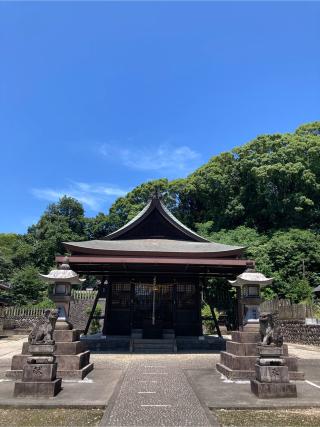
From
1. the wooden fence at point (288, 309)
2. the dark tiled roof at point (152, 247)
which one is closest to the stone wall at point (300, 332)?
the wooden fence at point (288, 309)

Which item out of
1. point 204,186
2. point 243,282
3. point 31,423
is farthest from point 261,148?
point 31,423

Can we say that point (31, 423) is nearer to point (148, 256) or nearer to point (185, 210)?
point (148, 256)

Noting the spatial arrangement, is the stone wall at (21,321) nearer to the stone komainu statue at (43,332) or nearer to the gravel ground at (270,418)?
the stone komainu statue at (43,332)

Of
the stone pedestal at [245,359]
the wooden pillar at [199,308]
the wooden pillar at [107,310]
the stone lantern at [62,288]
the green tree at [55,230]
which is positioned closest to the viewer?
the stone pedestal at [245,359]

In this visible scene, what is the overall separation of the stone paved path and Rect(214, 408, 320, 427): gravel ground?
1.11 ft

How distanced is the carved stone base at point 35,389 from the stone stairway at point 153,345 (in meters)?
8.74

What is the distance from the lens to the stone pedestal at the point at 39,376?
25.3ft

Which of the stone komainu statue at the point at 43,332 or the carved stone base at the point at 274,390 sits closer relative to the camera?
the carved stone base at the point at 274,390

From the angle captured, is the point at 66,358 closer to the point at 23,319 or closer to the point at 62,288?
the point at 62,288

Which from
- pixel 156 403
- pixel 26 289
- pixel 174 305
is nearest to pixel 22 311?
pixel 26 289

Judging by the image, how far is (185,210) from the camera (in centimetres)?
4588

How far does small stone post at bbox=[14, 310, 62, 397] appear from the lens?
773 cm

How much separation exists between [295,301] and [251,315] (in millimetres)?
17047

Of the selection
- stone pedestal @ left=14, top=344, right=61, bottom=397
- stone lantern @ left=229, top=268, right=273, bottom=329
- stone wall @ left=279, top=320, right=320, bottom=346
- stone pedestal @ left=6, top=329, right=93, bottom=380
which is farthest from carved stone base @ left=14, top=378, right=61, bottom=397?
stone wall @ left=279, top=320, right=320, bottom=346
